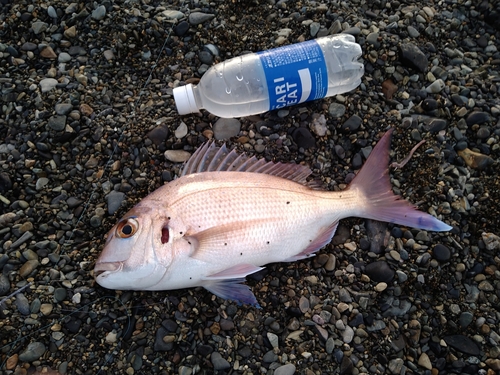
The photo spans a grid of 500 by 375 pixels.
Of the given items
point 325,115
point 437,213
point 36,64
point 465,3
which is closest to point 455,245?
point 437,213

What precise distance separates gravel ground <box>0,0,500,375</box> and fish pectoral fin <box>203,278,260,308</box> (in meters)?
0.11

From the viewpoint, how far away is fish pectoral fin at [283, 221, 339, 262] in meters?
2.83

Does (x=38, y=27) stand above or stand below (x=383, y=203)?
above

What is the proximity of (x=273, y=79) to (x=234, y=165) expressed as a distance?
2.18 feet

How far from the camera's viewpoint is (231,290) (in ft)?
8.95

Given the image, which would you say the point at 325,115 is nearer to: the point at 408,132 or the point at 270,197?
the point at 408,132

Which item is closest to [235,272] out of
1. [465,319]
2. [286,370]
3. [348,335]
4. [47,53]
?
[286,370]

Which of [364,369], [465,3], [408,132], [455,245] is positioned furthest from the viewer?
[465,3]

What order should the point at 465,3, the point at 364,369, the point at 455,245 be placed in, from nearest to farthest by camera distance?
the point at 364,369, the point at 455,245, the point at 465,3

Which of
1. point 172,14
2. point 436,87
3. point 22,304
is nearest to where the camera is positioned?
point 22,304

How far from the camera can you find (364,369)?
274cm

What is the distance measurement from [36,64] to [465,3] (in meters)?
3.59

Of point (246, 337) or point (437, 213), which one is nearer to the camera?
point (246, 337)

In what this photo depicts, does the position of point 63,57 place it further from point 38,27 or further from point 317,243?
point 317,243
